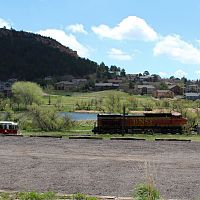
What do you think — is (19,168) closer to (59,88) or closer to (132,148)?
(132,148)

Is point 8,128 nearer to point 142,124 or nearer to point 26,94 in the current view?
point 142,124

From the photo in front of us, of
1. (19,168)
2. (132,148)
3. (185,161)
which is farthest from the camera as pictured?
(132,148)

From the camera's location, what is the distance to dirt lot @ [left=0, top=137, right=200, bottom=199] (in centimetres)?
1553

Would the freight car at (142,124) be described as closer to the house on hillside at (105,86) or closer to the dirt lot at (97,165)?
the dirt lot at (97,165)

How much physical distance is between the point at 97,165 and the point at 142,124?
2072 cm

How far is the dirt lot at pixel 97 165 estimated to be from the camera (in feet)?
51.0

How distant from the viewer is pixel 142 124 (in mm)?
40688

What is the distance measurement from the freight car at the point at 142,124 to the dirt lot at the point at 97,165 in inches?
402

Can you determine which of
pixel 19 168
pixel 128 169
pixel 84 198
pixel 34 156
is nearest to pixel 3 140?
pixel 34 156

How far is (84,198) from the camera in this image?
11.9 metres

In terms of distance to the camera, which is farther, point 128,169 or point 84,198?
point 128,169

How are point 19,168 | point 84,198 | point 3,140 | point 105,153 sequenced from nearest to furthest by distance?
point 84,198
point 19,168
point 105,153
point 3,140

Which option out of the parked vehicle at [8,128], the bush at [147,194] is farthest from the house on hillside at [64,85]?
the bush at [147,194]

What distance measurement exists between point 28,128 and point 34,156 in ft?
78.4
